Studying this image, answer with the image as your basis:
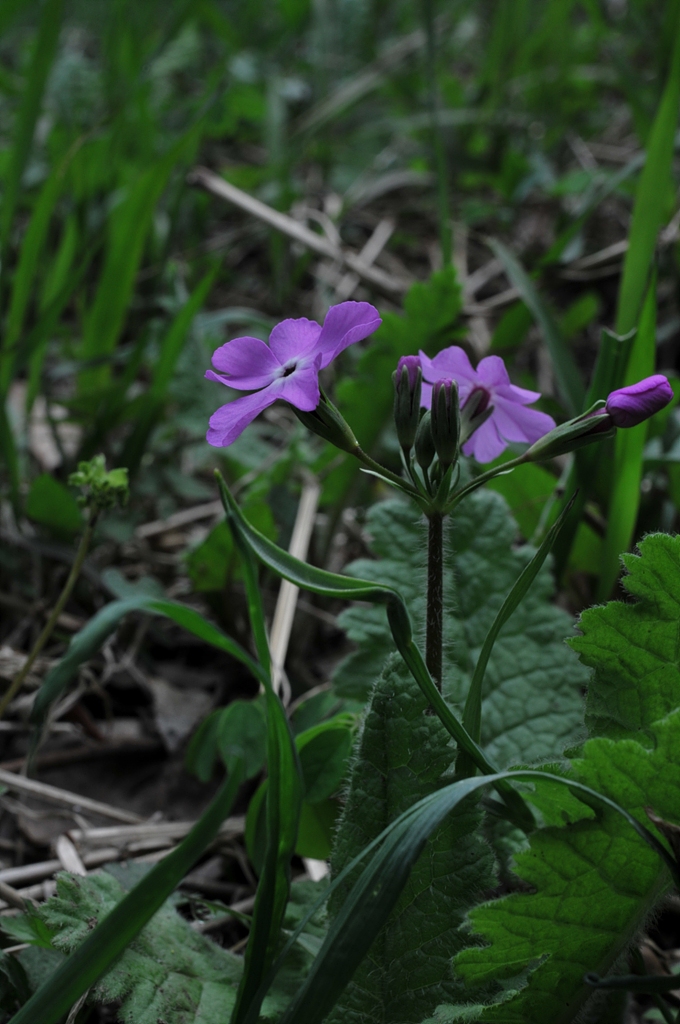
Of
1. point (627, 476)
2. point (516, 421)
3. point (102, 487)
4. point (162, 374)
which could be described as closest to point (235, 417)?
point (516, 421)

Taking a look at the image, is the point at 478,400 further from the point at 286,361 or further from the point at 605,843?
the point at 605,843

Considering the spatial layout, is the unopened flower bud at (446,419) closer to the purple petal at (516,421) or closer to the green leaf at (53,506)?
the purple petal at (516,421)

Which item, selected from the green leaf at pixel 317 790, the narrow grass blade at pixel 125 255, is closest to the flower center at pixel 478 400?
the green leaf at pixel 317 790

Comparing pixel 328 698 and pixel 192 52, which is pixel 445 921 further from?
pixel 192 52

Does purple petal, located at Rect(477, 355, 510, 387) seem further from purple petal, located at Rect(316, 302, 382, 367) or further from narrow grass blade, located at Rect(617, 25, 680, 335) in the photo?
narrow grass blade, located at Rect(617, 25, 680, 335)

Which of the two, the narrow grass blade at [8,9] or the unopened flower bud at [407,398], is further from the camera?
the narrow grass blade at [8,9]

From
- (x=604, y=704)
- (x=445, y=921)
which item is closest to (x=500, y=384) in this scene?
(x=604, y=704)

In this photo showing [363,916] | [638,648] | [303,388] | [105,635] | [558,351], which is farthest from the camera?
[558,351]
